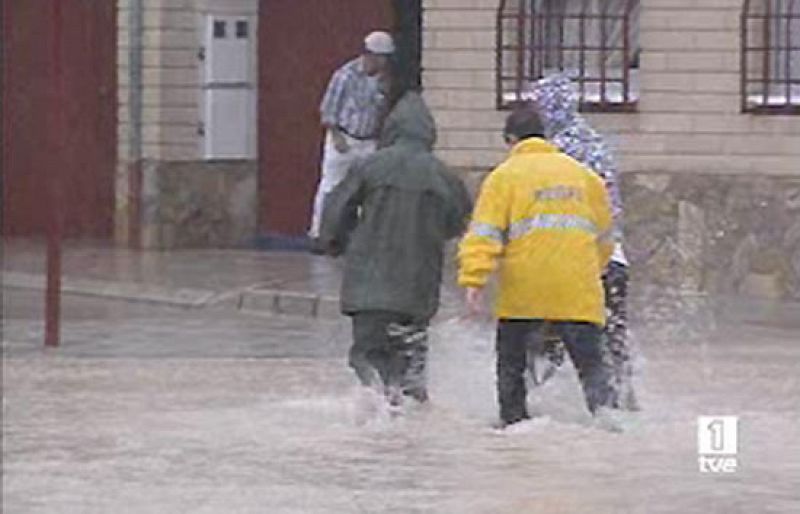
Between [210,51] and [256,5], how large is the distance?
0.58 metres

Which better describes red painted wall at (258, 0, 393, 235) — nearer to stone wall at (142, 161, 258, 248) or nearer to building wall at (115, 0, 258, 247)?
stone wall at (142, 161, 258, 248)

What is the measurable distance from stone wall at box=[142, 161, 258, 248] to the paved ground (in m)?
5.96

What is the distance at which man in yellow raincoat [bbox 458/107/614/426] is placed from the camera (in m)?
13.7

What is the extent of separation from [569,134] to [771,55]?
776 centimetres

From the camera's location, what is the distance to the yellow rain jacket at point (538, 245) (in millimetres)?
13734

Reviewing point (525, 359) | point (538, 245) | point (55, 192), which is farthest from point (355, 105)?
point (538, 245)

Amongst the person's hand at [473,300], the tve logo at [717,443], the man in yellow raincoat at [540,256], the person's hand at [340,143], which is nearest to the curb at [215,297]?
the person's hand at [340,143]

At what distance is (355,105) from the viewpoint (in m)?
22.3

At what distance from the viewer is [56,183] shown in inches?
734

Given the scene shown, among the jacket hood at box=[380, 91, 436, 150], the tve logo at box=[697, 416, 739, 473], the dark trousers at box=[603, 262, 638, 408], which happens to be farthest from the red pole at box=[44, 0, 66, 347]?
the tve logo at box=[697, 416, 739, 473]

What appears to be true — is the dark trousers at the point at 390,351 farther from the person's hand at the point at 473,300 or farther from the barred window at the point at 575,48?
the barred window at the point at 575,48

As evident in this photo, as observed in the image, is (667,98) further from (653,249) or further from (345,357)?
(345,357)

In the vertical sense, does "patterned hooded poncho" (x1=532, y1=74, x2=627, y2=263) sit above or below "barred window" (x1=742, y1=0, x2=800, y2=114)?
below

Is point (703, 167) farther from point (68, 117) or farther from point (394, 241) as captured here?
point (394, 241)
